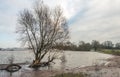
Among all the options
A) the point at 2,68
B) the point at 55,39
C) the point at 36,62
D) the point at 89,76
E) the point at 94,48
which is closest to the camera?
the point at 89,76

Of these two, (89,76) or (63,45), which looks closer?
(89,76)

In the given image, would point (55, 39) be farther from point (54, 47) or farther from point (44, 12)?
point (44, 12)

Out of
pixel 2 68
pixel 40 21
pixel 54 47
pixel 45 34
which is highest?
pixel 40 21

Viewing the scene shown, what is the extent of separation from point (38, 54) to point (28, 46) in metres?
2.80

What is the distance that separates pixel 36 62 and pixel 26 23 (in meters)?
8.27

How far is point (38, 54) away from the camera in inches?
1655

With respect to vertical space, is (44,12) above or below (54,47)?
above

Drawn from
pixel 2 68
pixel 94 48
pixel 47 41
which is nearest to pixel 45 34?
pixel 47 41

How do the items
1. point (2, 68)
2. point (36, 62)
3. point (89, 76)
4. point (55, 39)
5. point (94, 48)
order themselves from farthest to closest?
point (94, 48)
point (55, 39)
point (36, 62)
point (2, 68)
point (89, 76)

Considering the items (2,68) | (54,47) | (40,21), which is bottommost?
(2,68)

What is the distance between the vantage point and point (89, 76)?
2127 cm

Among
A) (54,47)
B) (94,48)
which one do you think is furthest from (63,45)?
(94,48)

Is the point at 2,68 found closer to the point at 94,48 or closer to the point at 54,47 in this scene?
the point at 54,47

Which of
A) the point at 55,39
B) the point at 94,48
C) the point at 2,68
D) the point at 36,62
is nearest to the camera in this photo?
the point at 2,68
